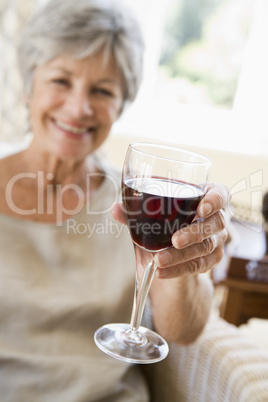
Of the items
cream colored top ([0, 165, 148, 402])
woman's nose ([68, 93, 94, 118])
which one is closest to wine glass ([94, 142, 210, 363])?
cream colored top ([0, 165, 148, 402])

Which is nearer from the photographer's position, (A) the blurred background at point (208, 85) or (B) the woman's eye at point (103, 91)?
(B) the woman's eye at point (103, 91)

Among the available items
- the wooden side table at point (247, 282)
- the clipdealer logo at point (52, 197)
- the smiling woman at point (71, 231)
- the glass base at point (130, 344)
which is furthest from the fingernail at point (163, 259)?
the wooden side table at point (247, 282)

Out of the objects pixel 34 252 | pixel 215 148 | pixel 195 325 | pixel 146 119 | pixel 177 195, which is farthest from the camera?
pixel 146 119

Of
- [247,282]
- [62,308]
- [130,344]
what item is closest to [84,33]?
[62,308]

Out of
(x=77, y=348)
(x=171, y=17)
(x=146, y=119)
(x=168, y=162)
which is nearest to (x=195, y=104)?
(x=146, y=119)

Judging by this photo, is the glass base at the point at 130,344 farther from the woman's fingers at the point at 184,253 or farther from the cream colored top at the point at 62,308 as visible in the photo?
the cream colored top at the point at 62,308

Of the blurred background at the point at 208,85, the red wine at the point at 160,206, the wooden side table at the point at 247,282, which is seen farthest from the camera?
the blurred background at the point at 208,85

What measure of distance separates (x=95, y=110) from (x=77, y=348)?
668 millimetres

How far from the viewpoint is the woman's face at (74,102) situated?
138 centimetres

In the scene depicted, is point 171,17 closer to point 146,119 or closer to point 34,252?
point 146,119

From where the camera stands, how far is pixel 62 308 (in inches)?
50.5

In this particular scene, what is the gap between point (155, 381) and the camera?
141cm

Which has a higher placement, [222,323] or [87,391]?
[222,323]

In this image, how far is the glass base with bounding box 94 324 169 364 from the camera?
2.56ft
